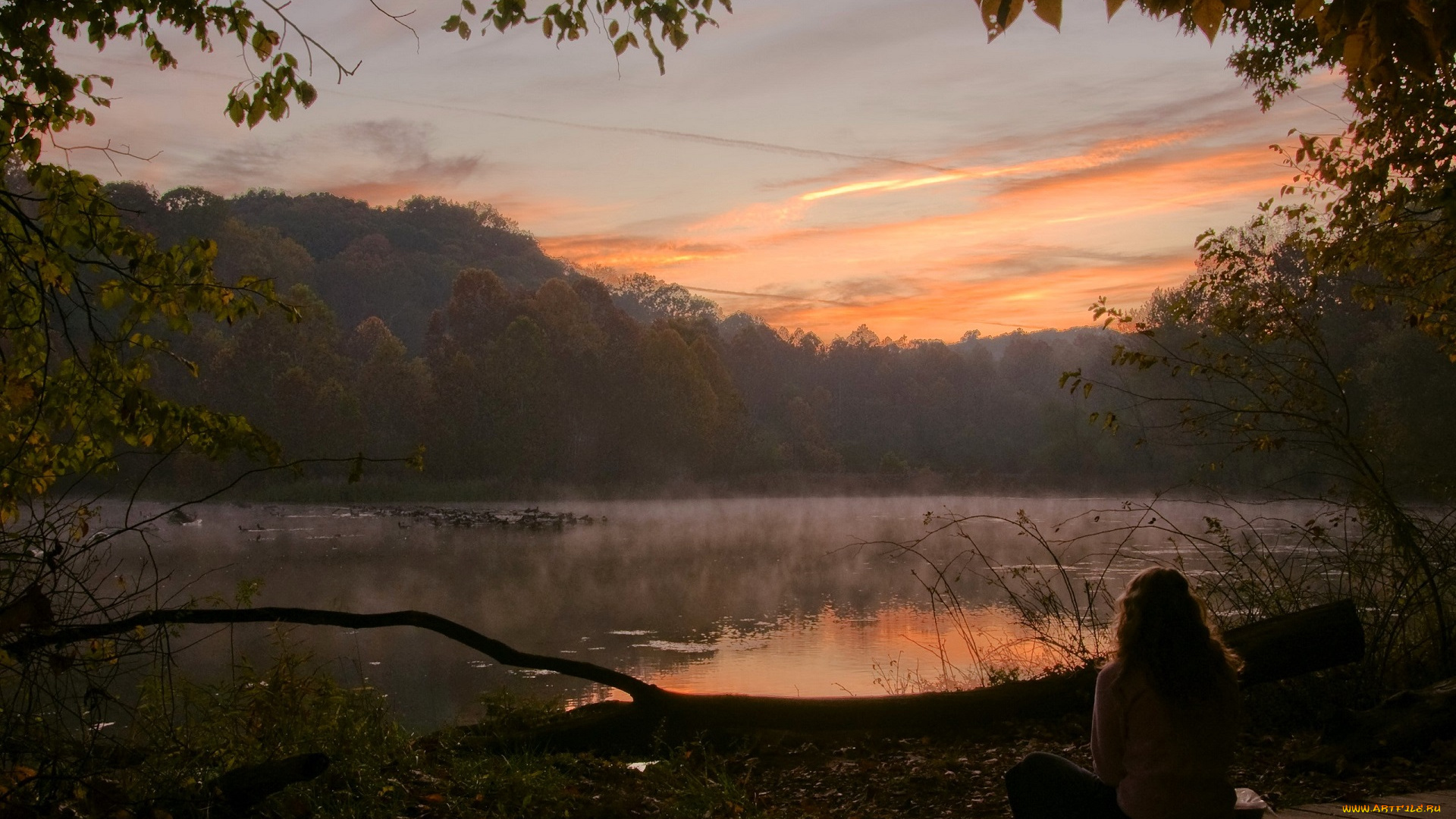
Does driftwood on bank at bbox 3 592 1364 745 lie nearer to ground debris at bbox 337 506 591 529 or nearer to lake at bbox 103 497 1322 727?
lake at bbox 103 497 1322 727

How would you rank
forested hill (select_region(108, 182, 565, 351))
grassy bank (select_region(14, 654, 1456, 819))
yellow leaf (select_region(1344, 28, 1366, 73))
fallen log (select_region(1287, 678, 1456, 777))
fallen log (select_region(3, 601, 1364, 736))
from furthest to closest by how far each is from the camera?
forested hill (select_region(108, 182, 565, 351))
fallen log (select_region(3, 601, 1364, 736))
fallen log (select_region(1287, 678, 1456, 777))
grassy bank (select_region(14, 654, 1456, 819))
yellow leaf (select_region(1344, 28, 1366, 73))

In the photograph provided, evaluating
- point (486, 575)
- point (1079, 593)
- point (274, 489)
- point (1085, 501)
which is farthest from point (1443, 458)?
point (274, 489)

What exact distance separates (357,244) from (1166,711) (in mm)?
83202

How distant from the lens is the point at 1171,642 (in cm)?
289

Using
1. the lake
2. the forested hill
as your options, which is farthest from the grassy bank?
the forested hill

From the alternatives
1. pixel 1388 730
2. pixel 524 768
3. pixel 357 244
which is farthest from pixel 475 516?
pixel 357 244

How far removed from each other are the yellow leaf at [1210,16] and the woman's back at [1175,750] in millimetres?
1645

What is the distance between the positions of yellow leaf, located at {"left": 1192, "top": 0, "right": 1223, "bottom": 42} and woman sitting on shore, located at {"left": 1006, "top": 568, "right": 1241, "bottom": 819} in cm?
145

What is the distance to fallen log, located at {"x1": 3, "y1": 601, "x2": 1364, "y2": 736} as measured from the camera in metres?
5.14

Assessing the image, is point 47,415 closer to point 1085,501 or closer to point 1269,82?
point 1269,82

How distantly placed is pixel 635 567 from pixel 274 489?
948 inches

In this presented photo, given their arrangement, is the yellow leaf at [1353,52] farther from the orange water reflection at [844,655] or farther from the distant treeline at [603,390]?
the distant treeline at [603,390]

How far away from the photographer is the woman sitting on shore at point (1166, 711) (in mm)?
2881

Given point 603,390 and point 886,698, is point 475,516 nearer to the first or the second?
Result: point 603,390
